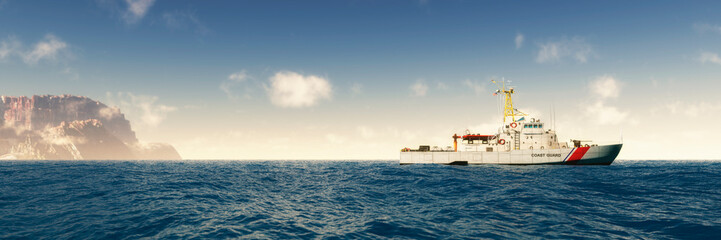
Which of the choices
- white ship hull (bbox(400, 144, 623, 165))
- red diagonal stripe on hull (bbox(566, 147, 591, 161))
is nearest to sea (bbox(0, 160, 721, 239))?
red diagonal stripe on hull (bbox(566, 147, 591, 161))

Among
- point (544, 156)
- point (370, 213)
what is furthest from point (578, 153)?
point (370, 213)

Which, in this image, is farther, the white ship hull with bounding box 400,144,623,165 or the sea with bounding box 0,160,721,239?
the white ship hull with bounding box 400,144,623,165

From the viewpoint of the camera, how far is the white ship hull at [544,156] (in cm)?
4806

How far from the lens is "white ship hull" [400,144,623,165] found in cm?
4806

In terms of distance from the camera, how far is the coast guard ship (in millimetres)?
48562

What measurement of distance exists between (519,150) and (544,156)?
12.8 ft

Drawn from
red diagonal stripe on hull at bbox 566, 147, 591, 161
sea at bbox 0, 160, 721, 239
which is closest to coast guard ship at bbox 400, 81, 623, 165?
red diagonal stripe on hull at bbox 566, 147, 591, 161

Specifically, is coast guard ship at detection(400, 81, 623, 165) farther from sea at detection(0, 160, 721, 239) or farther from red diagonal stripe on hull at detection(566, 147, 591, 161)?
sea at detection(0, 160, 721, 239)

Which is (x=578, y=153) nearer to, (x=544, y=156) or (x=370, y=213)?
(x=544, y=156)

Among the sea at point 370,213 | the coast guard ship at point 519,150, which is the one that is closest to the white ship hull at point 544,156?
the coast guard ship at point 519,150

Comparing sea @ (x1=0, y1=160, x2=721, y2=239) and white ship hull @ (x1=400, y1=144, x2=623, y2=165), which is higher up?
white ship hull @ (x1=400, y1=144, x2=623, y2=165)

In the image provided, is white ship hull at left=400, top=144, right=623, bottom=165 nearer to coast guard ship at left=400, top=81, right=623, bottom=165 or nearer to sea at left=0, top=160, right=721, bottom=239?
coast guard ship at left=400, top=81, right=623, bottom=165

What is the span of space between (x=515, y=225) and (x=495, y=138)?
4728 centimetres

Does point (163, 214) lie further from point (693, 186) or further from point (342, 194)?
point (693, 186)
